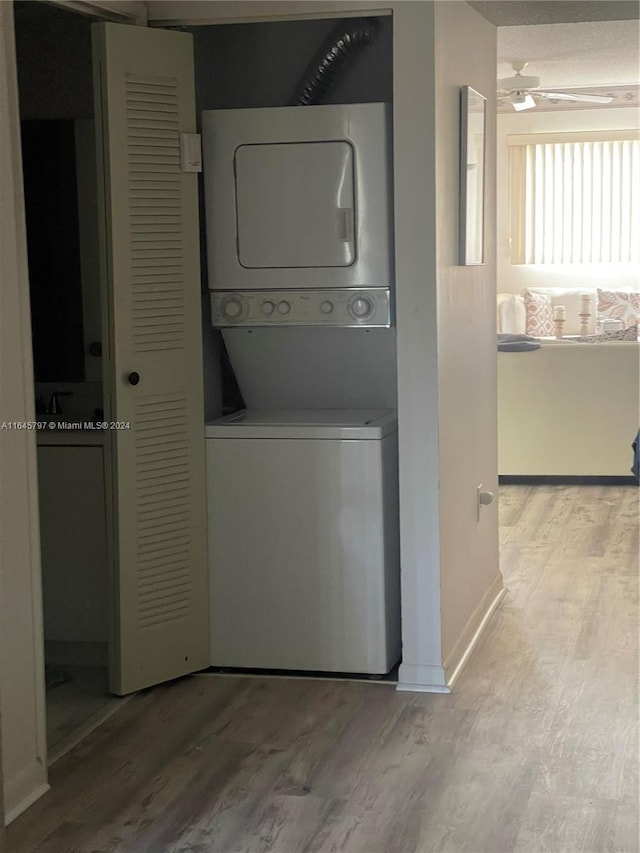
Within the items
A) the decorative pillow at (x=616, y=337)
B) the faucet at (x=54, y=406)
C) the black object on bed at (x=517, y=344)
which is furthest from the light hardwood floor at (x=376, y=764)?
the decorative pillow at (x=616, y=337)

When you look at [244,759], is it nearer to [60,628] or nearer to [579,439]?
[60,628]

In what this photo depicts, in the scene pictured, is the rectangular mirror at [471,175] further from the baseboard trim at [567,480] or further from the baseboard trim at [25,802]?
the baseboard trim at [567,480]

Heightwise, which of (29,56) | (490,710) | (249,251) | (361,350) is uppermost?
(29,56)

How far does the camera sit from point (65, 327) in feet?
14.1

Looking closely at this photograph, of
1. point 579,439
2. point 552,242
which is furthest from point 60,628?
point 552,242

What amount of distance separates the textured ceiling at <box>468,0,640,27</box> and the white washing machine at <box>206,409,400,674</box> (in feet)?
4.88

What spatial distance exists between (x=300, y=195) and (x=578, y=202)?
7.30 m

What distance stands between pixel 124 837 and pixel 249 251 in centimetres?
185

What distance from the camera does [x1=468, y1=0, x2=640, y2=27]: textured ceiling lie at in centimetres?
398

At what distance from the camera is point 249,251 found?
3.72 meters

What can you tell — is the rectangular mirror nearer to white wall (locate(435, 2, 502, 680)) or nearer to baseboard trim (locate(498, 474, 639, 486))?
white wall (locate(435, 2, 502, 680))

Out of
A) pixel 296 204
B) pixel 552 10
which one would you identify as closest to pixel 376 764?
pixel 296 204

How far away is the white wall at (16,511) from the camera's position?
8.98 ft

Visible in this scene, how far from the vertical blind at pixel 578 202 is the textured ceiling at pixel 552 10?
6.20m
